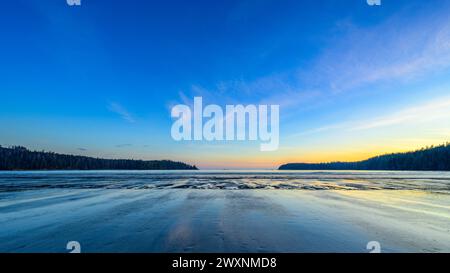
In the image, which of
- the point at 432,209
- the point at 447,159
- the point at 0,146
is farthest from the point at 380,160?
the point at 0,146

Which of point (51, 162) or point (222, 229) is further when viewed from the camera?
point (51, 162)

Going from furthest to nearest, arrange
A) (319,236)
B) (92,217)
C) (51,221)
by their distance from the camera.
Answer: (92,217) → (51,221) → (319,236)

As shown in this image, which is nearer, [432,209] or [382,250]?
[382,250]

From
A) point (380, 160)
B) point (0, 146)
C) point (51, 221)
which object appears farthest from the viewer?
point (380, 160)

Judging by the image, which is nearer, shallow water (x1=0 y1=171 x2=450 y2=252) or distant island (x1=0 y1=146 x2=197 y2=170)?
shallow water (x1=0 y1=171 x2=450 y2=252)

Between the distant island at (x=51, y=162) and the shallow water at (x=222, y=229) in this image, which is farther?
the distant island at (x=51, y=162)

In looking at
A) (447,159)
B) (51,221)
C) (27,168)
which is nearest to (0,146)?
(27,168)

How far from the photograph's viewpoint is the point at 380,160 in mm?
195375

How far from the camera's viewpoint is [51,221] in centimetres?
892

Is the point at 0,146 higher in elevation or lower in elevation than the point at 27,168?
higher
